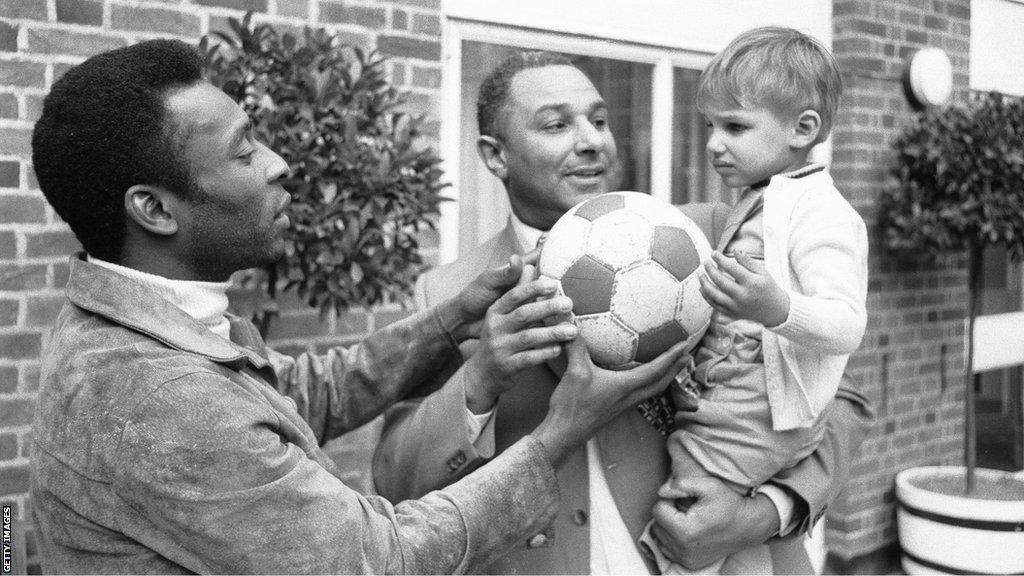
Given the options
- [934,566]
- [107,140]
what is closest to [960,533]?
[934,566]

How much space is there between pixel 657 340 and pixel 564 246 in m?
0.27

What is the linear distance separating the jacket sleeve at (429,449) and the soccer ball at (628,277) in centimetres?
32

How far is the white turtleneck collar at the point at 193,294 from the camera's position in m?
1.63

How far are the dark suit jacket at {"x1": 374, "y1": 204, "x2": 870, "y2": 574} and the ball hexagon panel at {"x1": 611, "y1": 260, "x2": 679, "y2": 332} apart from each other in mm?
318

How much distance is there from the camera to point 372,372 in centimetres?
222

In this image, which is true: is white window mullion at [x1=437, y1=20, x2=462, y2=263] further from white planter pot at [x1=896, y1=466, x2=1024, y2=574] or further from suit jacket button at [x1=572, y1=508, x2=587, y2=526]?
white planter pot at [x1=896, y1=466, x2=1024, y2=574]

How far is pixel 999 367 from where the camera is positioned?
641cm

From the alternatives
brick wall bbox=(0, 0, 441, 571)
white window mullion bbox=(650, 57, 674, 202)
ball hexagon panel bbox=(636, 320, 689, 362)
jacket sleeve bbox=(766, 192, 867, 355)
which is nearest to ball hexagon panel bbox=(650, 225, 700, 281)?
ball hexagon panel bbox=(636, 320, 689, 362)

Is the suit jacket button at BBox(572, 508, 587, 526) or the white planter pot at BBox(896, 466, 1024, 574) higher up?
the suit jacket button at BBox(572, 508, 587, 526)

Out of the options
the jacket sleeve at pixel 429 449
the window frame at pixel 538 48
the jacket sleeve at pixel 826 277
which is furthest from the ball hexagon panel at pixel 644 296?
the window frame at pixel 538 48

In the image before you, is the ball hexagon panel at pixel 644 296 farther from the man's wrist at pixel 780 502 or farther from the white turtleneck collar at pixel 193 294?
the white turtleneck collar at pixel 193 294

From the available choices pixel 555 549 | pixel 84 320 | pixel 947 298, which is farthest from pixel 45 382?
pixel 947 298

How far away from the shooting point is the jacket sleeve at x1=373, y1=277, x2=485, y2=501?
1.96 m

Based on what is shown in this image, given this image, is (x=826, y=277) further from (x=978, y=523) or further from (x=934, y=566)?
(x=934, y=566)
